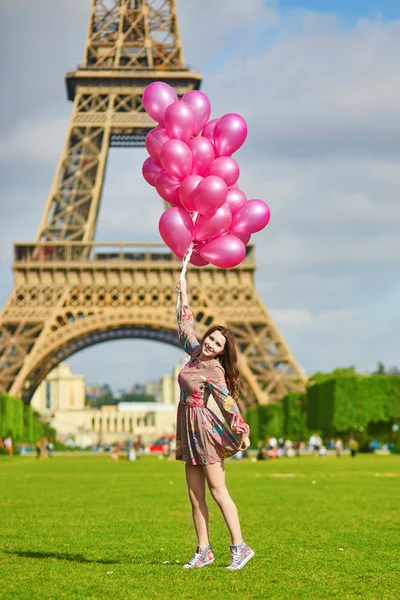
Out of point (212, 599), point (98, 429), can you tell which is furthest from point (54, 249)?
point (98, 429)

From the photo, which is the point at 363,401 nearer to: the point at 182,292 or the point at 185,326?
the point at 182,292

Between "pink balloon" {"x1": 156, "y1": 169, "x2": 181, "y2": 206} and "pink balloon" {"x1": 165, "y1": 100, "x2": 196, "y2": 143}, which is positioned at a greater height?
"pink balloon" {"x1": 165, "y1": 100, "x2": 196, "y2": 143}

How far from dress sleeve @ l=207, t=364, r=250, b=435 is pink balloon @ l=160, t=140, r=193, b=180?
75.7 inches

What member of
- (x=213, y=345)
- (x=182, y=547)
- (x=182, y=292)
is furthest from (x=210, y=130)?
(x=182, y=547)

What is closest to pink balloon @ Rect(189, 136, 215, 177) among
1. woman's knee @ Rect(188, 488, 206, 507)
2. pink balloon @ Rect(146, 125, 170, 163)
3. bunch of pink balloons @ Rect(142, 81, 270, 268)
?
bunch of pink balloons @ Rect(142, 81, 270, 268)

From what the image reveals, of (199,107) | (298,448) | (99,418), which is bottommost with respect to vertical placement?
(298,448)

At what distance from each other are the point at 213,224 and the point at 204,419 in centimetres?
196

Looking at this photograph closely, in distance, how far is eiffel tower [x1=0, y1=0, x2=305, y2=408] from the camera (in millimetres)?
49688

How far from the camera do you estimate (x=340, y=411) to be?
1949 inches

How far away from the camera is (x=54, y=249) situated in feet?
167

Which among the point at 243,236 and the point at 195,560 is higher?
the point at 243,236

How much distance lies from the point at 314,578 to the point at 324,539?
2.60m

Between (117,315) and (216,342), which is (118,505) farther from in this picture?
(117,315)

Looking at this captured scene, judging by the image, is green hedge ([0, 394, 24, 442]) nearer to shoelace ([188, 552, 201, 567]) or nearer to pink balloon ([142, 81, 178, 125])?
pink balloon ([142, 81, 178, 125])
